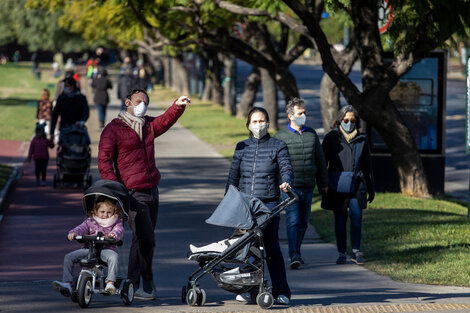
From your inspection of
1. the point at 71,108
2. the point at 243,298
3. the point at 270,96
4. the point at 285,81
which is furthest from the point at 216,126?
the point at 243,298

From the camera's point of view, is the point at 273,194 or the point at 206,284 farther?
the point at 206,284

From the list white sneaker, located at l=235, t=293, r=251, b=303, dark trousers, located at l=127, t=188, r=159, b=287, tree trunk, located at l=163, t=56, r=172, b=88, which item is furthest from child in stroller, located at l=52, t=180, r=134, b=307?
tree trunk, located at l=163, t=56, r=172, b=88

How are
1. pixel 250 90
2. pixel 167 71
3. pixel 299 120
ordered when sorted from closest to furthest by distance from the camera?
pixel 299 120 < pixel 250 90 < pixel 167 71

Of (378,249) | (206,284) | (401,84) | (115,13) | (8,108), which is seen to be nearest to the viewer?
(206,284)

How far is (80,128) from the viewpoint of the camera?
51.9ft

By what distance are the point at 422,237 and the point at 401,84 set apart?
579 cm

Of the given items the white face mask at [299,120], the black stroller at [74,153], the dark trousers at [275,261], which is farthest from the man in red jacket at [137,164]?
the black stroller at [74,153]

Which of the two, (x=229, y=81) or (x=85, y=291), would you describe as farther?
(x=229, y=81)

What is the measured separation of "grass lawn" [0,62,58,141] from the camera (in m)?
28.9

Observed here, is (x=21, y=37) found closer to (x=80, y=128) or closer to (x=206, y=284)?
(x=80, y=128)

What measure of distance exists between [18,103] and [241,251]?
38063mm

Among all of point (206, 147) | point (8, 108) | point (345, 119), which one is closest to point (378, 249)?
point (345, 119)

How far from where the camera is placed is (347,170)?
10.4 meters

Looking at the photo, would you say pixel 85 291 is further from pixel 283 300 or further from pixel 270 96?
pixel 270 96
